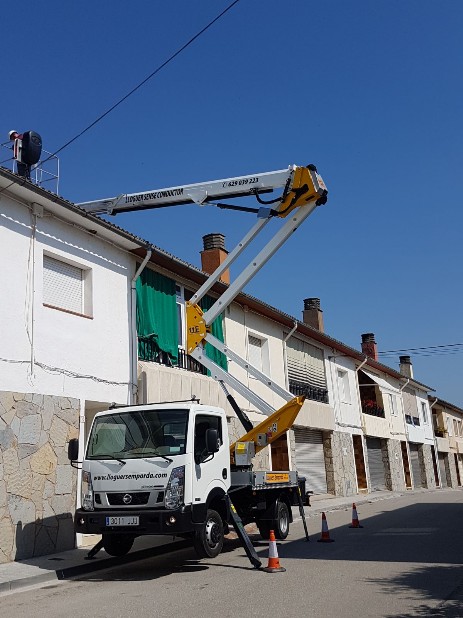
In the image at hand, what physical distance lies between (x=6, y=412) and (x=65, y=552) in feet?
8.91

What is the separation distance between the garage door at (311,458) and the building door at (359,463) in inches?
172

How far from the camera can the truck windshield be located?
9250mm

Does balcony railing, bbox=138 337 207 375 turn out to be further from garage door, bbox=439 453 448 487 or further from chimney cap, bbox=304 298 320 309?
garage door, bbox=439 453 448 487

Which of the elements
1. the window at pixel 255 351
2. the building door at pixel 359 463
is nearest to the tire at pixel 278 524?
the window at pixel 255 351

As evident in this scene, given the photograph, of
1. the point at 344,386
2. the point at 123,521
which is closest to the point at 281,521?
the point at 123,521

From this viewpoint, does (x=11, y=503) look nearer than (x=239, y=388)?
Yes

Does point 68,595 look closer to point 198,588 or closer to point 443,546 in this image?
point 198,588

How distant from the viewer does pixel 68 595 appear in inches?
307

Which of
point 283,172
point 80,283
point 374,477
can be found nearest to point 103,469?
point 80,283

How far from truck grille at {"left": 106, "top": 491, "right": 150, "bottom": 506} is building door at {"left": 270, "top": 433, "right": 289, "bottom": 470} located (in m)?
12.9

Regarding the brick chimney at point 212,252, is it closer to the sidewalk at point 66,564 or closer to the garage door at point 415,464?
the sidewalk at point 66,564

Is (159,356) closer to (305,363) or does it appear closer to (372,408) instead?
(305,363)

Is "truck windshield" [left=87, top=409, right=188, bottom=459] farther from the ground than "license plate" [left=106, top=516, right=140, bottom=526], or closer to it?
farther from the ground

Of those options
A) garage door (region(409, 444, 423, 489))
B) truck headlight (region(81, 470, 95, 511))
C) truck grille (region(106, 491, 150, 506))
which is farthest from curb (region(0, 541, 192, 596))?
garage door (region(409, 444, 423, 489))
